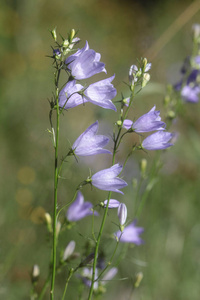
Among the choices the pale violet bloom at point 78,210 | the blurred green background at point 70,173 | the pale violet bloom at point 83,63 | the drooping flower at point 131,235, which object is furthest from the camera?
the blurred green background at point 70,173

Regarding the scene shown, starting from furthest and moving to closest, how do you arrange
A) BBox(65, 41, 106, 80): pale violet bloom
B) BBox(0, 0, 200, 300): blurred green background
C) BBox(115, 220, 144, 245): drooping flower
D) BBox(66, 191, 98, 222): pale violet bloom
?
BBox(0, 0, 200, 300): blurred green background
BBox(115, 220, 144, 245): drooping flower
BBox(66, 191, 98, 222): pale violet bloom
BBox(65, 41, 106, 80): pale violet bloom

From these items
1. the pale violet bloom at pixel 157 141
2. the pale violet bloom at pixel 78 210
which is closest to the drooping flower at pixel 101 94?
the pale violet bloom at pixel 157 141

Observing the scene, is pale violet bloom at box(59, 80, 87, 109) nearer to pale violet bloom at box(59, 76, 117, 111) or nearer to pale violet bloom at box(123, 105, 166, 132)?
pale violet bloom at box(59, 76, 117, 111)

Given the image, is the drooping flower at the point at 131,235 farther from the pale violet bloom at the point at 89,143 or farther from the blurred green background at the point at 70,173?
the pale violet bloom at the point at 89,143

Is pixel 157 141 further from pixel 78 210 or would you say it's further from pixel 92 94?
pixel 78 210

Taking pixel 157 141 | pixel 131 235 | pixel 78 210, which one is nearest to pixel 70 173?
pixel 131 235

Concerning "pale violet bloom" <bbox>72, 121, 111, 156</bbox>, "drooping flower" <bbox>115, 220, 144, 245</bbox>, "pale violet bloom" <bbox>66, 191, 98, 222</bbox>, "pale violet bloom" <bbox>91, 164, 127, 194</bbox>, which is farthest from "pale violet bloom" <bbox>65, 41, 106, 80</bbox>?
"drooping flower" <bbox>115, 220, 144, 245</bbox>
